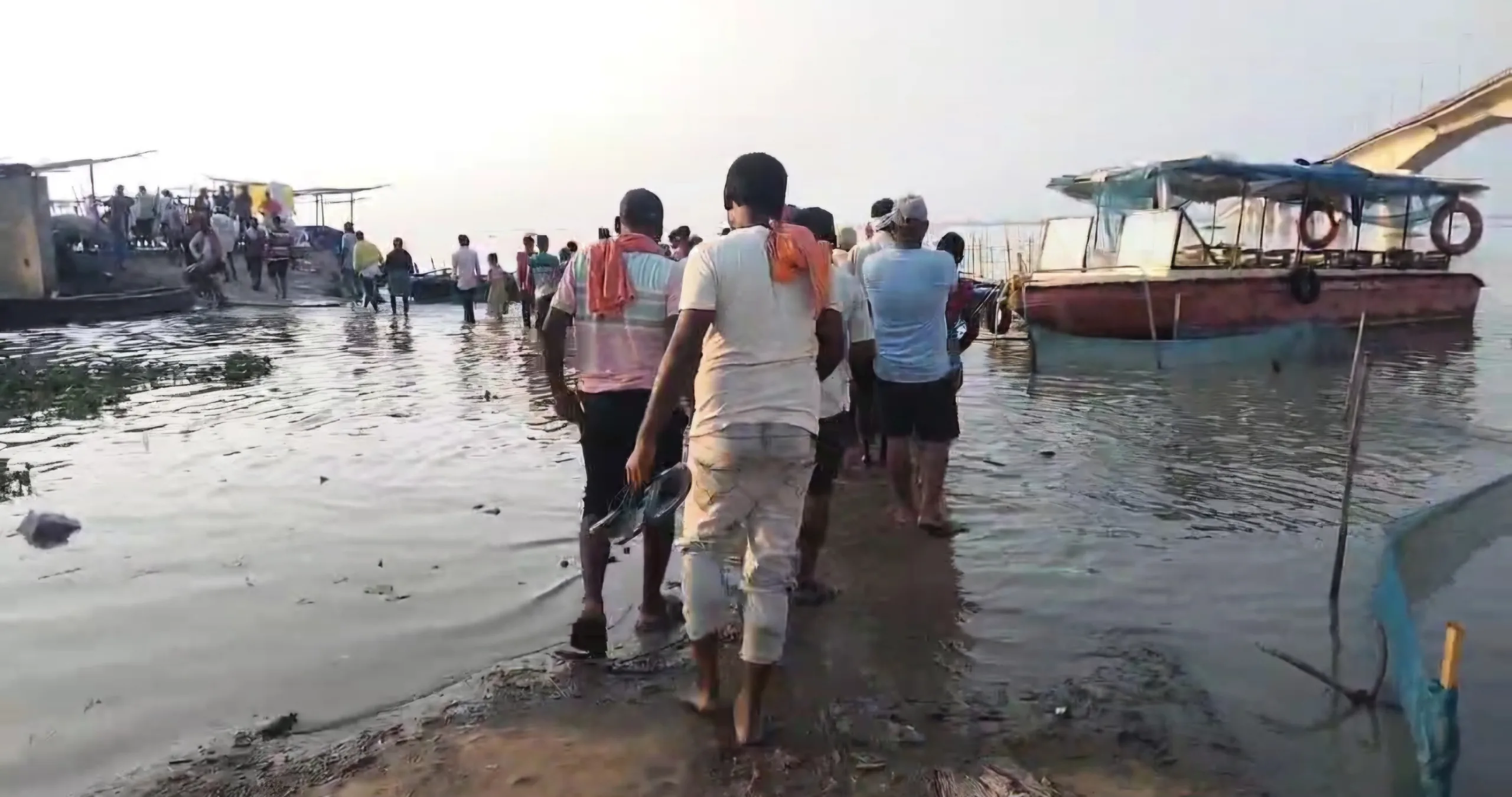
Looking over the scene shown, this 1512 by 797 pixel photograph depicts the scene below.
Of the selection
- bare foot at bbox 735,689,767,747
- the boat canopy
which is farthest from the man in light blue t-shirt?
the boat canopy

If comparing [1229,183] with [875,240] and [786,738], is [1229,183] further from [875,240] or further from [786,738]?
[786,738]

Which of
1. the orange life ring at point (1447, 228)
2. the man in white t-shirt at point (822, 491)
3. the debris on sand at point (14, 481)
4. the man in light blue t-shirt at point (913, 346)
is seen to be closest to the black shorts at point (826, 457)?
the man in white t-shirt at point (822, 491)

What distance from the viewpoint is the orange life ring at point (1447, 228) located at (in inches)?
807

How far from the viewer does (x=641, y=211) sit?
3994mm

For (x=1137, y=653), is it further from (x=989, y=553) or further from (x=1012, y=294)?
(x=1012, y=294)

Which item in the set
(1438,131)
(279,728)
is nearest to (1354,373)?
(279,728)

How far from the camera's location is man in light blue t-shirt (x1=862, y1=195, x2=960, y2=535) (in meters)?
5.28

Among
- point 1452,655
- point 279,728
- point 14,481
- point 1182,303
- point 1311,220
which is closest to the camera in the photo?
point 1452,655

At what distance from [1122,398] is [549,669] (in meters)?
8.31

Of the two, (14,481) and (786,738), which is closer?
(786,738)

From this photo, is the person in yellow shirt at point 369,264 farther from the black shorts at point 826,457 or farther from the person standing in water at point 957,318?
the black shorts at point 826,457

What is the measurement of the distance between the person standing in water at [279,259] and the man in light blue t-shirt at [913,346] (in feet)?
73.8

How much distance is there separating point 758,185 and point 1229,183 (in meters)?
15.7

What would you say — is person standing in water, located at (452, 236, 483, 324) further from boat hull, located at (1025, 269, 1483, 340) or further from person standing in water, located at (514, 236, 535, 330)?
boat hull, located at (1025, 269, 1483, 340)
